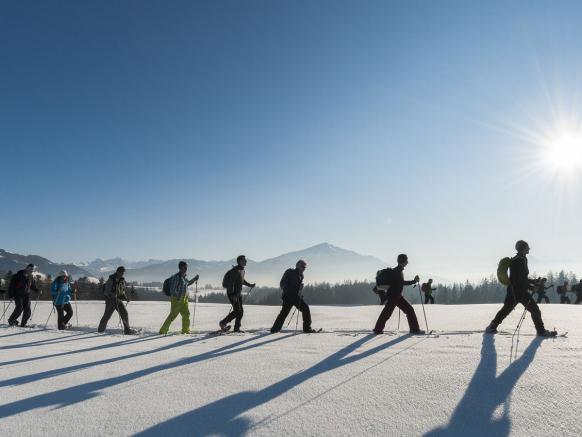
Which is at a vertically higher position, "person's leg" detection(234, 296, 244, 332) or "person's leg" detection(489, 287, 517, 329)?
"person's leg" detection(489, 287, 517, 329)

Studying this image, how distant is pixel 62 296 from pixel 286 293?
7.38 m

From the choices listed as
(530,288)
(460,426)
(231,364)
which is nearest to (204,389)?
(231,364)

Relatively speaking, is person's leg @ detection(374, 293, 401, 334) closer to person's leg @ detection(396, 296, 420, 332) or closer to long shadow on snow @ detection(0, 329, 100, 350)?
person's leg @ detection(396, 296, 420, 332)

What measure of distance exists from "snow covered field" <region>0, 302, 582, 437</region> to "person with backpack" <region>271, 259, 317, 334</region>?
84.6 inches

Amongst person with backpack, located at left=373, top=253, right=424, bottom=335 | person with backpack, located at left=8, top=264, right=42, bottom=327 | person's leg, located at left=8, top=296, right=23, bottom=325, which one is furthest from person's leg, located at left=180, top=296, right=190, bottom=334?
person's leg, located at left=8, top=296, right=23, bottom=325

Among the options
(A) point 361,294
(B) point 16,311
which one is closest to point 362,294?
(A) point 361,294

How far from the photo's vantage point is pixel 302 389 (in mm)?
4703

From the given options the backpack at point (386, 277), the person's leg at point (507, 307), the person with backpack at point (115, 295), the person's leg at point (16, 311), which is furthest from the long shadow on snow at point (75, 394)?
the person's leg at point (16, 311)

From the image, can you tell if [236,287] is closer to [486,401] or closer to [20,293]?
[486,401]

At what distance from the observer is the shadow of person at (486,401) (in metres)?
3.46

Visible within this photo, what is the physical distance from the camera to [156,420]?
12.5 feet

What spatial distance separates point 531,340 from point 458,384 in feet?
13.3

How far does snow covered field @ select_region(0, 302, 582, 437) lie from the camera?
3.63m

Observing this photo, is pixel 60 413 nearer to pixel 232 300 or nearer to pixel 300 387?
pixel 300 387
